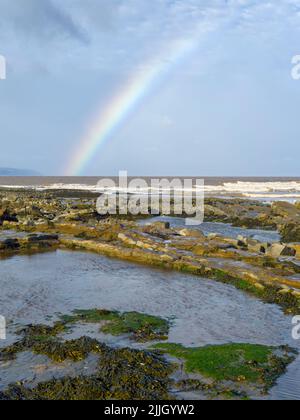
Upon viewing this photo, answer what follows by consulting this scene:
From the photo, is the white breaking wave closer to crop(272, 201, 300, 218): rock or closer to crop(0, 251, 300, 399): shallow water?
crop(272, 201, 300, 218): rock

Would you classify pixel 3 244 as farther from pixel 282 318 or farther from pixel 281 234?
pixel 281 234

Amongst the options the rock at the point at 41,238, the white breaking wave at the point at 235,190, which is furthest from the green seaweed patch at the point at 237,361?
the white breaking wave at the point at 235,190

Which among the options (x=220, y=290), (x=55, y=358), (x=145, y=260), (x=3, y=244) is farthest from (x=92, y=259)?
(x=55, y=358)

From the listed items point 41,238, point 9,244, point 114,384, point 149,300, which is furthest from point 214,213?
point 114,384

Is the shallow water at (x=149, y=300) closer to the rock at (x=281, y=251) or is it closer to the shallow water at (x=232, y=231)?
the rock at (x=281, y=251)

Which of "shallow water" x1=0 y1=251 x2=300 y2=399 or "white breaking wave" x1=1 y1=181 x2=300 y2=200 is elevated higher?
"white breaking wave" x1=1 y1=181 x2=300 y2=200

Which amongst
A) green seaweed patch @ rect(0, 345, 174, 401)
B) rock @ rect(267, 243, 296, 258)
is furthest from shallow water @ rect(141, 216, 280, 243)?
green seaweed patch @ rect(0, 345, 174, 401)
